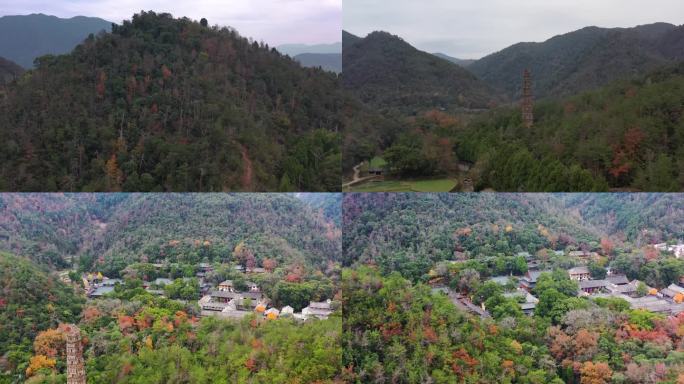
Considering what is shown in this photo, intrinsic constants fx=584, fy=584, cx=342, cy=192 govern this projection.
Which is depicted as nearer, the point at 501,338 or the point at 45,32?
the point at 501,338

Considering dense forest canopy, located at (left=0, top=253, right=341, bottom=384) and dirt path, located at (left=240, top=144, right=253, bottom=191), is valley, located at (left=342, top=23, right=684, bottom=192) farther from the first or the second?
dense forest canopy, located at (left=0, top=253, right=341, bottom=384)

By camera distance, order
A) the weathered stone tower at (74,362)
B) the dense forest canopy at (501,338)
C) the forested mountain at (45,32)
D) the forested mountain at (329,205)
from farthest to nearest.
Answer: the forested mountain at (45,32), the forested mountain at (329,205), the weathered stone tower at (74,362), the dense forest canopy at (501,338)

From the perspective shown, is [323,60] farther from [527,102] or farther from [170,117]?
[527,102]

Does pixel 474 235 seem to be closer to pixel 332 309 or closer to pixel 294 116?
pixel 332 309

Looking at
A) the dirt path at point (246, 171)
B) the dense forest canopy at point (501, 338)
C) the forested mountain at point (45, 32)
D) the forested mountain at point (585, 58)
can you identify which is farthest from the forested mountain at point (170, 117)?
the forested mountain at point (585, 58)

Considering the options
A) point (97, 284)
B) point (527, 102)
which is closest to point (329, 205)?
Answer: point (527, 102)

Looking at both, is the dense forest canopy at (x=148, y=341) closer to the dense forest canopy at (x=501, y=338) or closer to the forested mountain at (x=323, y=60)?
the dense forest canopy at (x=501, y=338)
